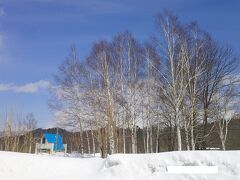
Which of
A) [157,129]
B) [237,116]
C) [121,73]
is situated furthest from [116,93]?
[237,116]

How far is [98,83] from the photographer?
965 inches

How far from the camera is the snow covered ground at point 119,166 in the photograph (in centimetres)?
866

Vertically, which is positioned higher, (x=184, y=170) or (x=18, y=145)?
(x=18, y=145)

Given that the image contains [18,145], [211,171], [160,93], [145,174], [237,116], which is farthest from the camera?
[237,116]

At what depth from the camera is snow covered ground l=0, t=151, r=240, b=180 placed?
8.66m

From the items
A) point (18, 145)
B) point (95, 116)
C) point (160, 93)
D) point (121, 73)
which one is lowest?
point (18, 145)

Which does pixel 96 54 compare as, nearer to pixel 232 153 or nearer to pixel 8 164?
pixel 8 164

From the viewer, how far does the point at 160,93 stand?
76.4ft

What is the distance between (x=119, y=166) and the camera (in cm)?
1009

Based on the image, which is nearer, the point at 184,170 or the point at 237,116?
the point at 184,170

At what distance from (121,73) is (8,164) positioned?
44.7ft

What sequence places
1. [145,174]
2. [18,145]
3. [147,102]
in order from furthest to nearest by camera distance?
1. [147,102]
2. [18,145]
3. [145,174]

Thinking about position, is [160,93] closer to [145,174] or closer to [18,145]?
[18,145]

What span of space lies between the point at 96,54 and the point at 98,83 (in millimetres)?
2334
